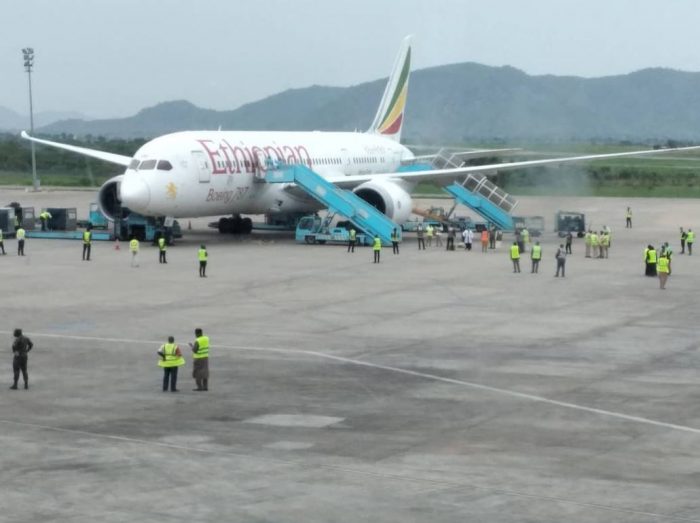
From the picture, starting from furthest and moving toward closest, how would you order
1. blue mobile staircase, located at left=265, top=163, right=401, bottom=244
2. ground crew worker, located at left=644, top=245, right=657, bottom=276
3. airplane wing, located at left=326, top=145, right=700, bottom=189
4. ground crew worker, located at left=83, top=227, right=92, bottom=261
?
airplane wing, located at left=326, top=145, right=700, bottom=189 < blue mobile staircase, located at left=265, top=163, right=401, bottom=244 < ground crew worker, located at left=83, top=227, right=92, bottom=261 < ground crew worker, located at left=644, top=245, right=657, bottom=276

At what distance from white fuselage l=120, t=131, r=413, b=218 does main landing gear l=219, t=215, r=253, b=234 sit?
3247 mm

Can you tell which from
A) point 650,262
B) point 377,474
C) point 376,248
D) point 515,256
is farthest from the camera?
point 376,248

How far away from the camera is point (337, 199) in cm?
6134

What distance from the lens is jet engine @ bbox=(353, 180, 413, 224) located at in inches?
2473

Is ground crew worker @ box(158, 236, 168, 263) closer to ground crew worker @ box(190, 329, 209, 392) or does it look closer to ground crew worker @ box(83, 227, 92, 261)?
ground crew worker @ box(83, 227, 92, 261)

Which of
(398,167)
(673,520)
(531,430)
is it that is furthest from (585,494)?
(398,167)

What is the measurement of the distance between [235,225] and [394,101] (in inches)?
693

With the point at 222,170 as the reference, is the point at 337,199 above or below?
below

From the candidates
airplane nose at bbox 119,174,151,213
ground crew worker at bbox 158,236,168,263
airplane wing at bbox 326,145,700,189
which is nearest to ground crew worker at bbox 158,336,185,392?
ground crew worker at bbox 158,236,168,263

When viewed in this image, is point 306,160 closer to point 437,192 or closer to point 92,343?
point 92,343

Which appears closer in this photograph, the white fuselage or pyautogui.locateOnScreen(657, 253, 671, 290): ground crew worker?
pyautogui.locateOnScreen(657, 253, 671, 290): ground crew worker

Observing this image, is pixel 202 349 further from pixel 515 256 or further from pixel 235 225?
pixel 235 225

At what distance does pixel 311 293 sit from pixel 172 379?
54.3 ft

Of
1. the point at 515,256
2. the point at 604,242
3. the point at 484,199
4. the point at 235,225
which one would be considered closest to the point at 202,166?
the point at 235,225
